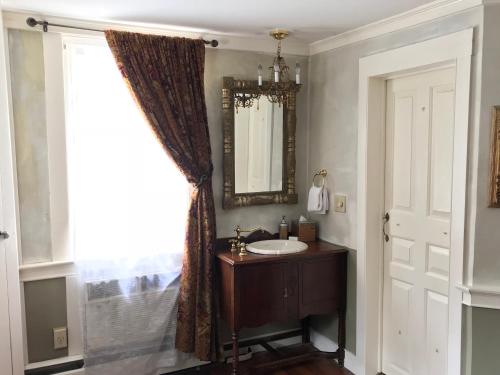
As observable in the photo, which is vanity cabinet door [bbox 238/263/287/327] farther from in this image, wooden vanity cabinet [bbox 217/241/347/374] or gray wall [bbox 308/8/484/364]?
gray wall [bbox 308/8/484/364]

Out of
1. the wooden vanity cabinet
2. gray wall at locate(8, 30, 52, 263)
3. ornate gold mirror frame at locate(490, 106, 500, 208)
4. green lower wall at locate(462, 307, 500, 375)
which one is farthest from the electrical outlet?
ornate gold mirror frame at locate(490, 106, 500, 208)

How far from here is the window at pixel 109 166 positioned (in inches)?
109

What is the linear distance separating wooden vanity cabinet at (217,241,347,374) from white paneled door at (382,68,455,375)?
0.33 m

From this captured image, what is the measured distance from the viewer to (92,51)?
9.13ft

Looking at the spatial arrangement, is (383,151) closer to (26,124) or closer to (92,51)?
(92,51)

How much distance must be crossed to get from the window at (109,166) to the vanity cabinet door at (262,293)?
0.65 m

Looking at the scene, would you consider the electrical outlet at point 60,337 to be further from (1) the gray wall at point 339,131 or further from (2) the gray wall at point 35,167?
(1) the gray wall at point 339,131

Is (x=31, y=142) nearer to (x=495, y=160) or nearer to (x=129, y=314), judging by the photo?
(x=129, y=314)

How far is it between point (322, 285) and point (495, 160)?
1374 mm

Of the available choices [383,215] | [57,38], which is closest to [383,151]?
[383,215]

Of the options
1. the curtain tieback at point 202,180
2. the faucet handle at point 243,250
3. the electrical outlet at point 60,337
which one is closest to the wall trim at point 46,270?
the electrical outlet at point 60,337

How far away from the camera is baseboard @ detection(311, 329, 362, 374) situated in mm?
3143

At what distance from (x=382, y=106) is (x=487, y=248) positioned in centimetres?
112

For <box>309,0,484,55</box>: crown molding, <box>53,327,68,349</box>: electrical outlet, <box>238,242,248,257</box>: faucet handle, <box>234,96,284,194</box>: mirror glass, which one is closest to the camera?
<box>309,0,484,55</box>: crown molding
